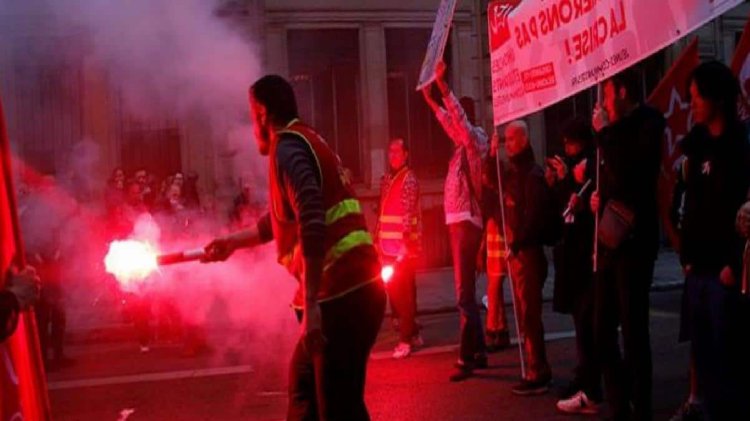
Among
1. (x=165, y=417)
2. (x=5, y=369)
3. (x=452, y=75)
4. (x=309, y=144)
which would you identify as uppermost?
(x=452, y=75)

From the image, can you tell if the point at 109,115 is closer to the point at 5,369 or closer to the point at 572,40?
the point at 572,40

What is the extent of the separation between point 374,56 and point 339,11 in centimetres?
101

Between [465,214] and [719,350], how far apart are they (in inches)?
119

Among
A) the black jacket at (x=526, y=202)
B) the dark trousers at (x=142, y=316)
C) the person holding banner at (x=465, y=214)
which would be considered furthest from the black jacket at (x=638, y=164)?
the dark trousers at (x=142, y=316)

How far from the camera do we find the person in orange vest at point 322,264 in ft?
11.5

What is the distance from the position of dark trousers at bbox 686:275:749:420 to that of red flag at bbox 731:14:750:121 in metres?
1.25

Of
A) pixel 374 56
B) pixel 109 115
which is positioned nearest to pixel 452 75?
pixel 374 56

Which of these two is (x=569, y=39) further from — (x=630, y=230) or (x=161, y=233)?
(x=161, y=233)

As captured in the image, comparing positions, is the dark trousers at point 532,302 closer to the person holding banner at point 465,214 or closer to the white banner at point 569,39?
the person holding banner at point 465,214

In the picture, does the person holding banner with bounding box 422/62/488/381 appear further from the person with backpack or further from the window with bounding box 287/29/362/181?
the window with bounding box 287/29/362/181

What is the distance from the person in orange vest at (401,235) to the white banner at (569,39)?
4.64 feet

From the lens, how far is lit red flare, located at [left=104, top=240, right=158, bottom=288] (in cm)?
445

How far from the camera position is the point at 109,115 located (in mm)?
13695

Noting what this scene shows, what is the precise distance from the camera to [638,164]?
4.80m
